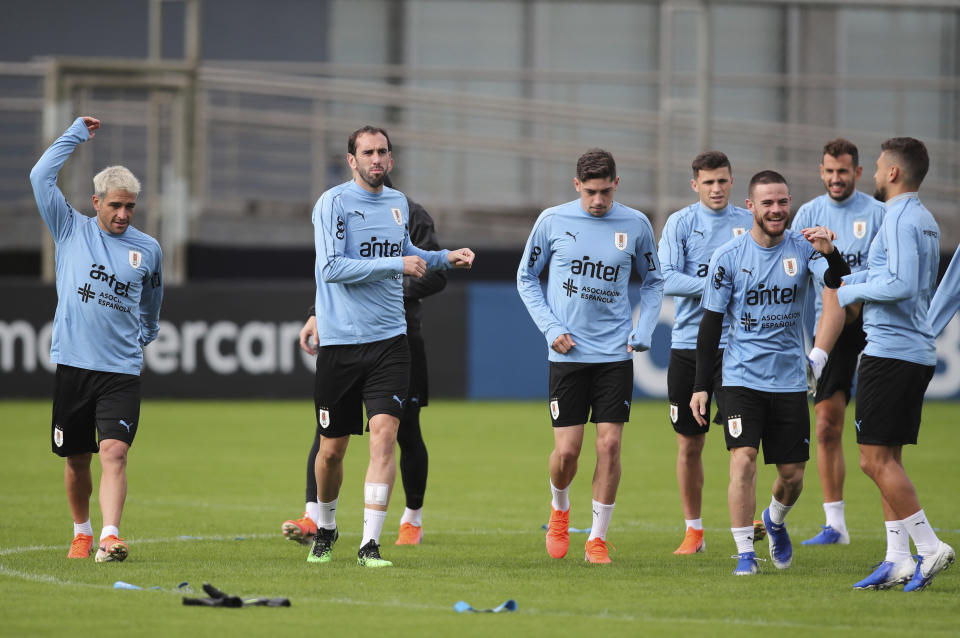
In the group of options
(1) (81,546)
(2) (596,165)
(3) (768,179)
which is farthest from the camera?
(2) (596,165)

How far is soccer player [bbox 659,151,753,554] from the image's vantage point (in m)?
8.84

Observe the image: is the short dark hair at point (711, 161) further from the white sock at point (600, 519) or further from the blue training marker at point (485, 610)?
the blue training marker at point (485, 610)

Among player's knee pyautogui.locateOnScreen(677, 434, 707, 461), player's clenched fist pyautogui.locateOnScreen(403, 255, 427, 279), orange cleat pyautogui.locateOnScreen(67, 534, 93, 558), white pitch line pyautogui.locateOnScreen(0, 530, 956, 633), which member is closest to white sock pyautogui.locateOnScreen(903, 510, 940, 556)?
white pitch line pyautogui.locateOnScreen(0, 530, 956, 633)

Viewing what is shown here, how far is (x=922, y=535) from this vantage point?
7199 millimetres

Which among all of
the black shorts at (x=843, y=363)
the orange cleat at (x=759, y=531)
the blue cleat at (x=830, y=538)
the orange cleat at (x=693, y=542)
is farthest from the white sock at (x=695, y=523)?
the black shorts at (x=843, y=363)

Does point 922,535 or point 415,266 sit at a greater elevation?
point 415,266

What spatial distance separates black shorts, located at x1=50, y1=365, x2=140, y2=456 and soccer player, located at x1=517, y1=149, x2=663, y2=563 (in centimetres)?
230

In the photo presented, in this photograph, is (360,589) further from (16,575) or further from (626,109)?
(626,109)

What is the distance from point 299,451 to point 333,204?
657 centimetres

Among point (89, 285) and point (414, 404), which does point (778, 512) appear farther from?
point (89, 285)

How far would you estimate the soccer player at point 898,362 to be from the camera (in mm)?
7168

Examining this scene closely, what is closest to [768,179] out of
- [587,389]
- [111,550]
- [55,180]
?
[587,389]

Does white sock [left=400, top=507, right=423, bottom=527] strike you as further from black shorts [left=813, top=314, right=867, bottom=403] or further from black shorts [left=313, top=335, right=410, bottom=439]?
black shorts [left=813, top=314, right=867, bottom=403]

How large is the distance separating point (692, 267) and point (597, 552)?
193 centimetres
